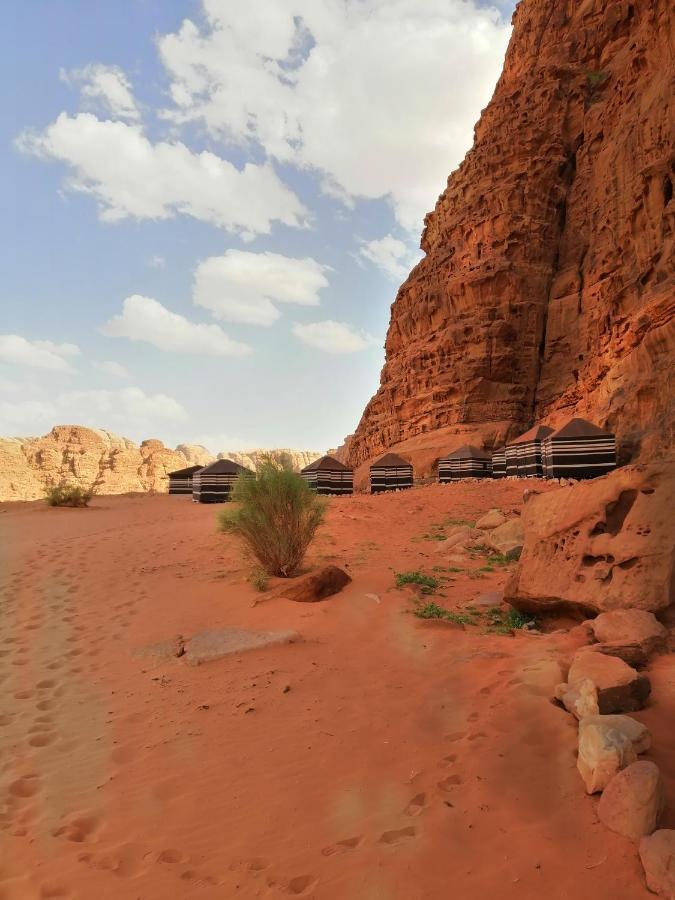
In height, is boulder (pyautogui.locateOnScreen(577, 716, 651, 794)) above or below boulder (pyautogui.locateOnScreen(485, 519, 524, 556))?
below

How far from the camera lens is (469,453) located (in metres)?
27.1

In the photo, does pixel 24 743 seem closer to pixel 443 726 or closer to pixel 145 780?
pixel 145 780

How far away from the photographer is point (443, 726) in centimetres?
331

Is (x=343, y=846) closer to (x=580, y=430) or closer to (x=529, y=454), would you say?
(x=580, y=430)

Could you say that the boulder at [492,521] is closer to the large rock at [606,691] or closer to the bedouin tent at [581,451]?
the large rock at [606,691]

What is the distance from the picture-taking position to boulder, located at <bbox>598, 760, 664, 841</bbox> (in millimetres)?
2156

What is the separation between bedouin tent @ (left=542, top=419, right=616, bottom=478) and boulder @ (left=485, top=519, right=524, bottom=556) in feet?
35.9

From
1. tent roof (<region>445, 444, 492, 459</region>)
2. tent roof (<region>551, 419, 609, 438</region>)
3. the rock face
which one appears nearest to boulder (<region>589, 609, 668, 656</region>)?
tent roof (<region>551, 419, 609, 438</region>)

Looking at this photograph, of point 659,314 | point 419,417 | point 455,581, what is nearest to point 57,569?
point 455,581

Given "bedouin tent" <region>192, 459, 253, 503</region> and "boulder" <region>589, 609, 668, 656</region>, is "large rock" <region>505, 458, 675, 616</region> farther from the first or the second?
"bedouin tent" <region>192, 459, 253, 503</region>

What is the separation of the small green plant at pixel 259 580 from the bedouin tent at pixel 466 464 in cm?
2055

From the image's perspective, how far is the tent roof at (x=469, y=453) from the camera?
26984mm

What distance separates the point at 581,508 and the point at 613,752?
3.08 m

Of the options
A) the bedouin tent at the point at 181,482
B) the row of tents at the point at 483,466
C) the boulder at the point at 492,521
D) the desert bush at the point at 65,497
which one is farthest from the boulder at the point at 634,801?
the bedouin tent at the point at 181,482
